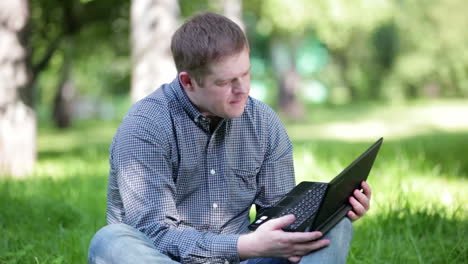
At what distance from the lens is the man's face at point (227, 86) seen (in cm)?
262

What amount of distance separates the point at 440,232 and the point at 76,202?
A: 2762 mm

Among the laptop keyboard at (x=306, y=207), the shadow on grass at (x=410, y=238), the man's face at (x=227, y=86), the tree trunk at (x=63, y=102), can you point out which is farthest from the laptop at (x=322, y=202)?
the tree trunk at (x=63, y=102)

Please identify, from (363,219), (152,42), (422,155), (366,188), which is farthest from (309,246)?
(422,155)

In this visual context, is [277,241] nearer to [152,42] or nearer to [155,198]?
[155,198]

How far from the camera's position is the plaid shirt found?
260 centimetres

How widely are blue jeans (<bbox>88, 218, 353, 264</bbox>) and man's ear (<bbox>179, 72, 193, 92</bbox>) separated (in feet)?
2.11

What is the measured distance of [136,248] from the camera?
2.48 meters

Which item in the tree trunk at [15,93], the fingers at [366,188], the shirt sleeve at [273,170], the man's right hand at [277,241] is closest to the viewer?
the man's right hand at [277,241]

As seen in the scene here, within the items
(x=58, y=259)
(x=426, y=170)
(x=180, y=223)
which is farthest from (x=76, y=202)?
(x=426, y=170)

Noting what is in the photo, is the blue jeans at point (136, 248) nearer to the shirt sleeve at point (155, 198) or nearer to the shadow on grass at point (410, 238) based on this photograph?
the shirt sleeve at point (155, 198)

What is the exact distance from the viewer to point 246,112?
2996 mm

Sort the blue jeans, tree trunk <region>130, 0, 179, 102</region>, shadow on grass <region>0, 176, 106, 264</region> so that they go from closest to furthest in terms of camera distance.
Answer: the blue jeans
shadow on grass <region>0, 176, 106, 264</region>
tree trunk <region>130, 0, 179, 102</region>

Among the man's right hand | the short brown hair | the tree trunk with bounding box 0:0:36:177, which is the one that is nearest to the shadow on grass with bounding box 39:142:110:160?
the tree trunk with bounding box 0:0:36:177

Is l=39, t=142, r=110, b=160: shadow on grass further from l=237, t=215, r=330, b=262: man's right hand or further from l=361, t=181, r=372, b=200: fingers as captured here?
l=237, t=215, r=330, b=262: man's right hand
